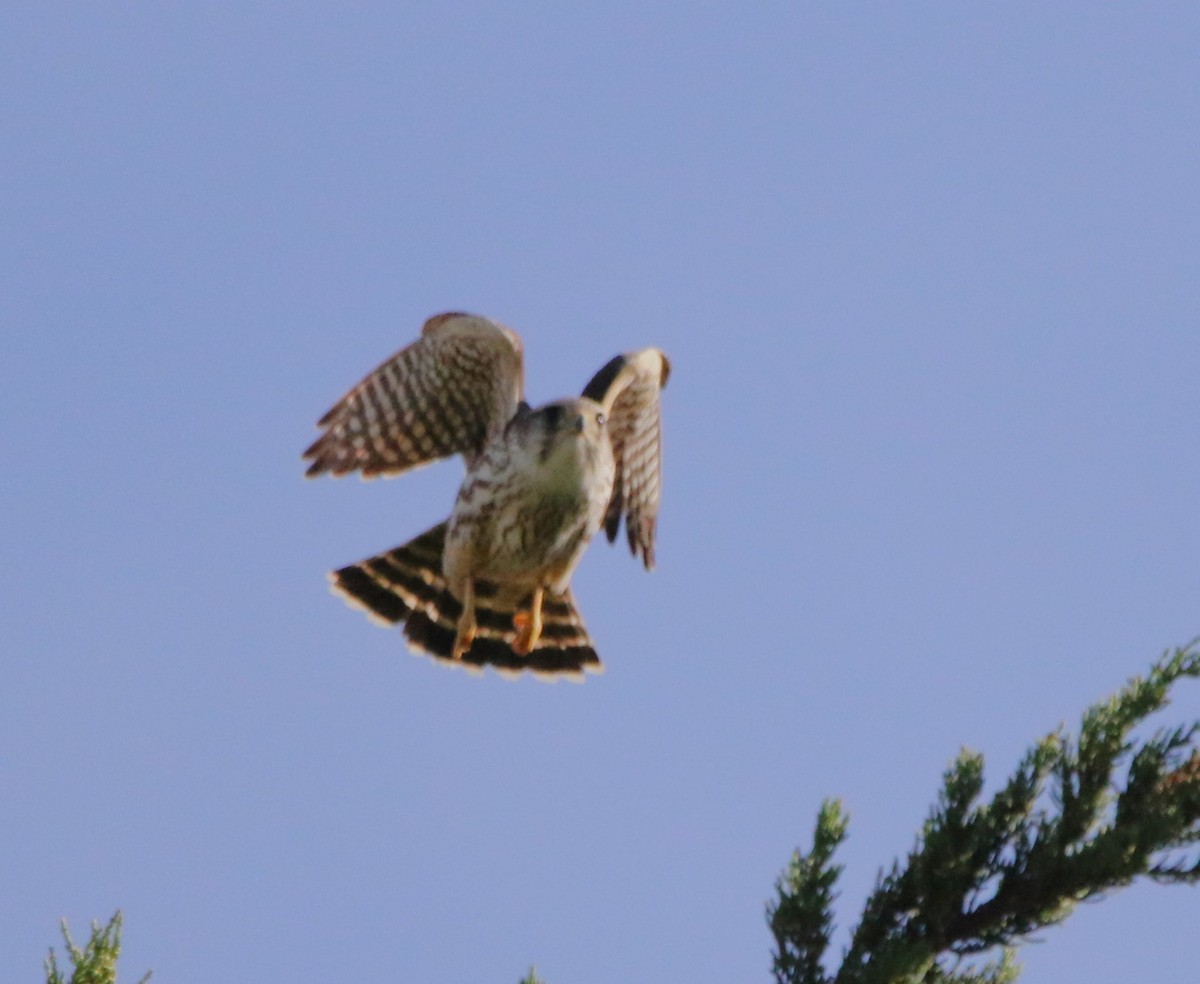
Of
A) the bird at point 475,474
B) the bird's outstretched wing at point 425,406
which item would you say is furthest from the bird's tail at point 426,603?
the bird's outstretched wing at point 425,406

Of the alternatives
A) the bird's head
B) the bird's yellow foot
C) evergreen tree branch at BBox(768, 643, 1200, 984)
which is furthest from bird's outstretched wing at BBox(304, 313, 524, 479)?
evergreen tree branch at BBox(768, 643, 1200, 984)

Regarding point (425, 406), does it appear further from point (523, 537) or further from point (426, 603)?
point (523, 537)

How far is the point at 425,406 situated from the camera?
26.1 feet

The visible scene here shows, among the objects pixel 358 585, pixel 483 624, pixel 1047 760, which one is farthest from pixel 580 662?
pixel 1047 760

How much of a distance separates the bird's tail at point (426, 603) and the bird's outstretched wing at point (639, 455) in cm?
62

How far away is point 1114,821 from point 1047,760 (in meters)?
0.19

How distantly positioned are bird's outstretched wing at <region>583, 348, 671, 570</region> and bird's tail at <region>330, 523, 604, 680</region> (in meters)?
0.62

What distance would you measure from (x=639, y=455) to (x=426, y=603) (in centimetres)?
137

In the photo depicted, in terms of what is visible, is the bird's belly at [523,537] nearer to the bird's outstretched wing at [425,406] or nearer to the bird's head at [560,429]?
the bird's head at [560,429]

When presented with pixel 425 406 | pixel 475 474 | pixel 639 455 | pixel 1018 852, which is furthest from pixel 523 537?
pixel 1018 852

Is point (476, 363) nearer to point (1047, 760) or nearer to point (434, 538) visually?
point (434, 538)

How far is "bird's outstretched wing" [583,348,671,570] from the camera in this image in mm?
8250

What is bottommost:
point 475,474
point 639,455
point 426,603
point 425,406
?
point 426,603

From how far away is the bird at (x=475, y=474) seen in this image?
715 centimetres
